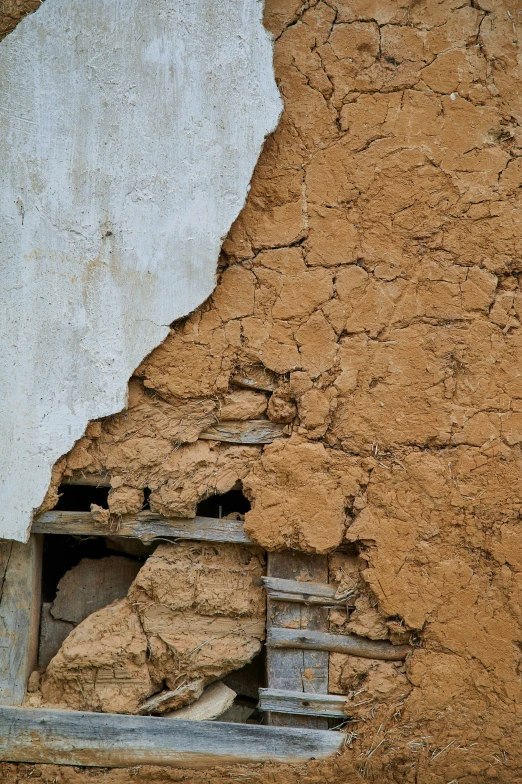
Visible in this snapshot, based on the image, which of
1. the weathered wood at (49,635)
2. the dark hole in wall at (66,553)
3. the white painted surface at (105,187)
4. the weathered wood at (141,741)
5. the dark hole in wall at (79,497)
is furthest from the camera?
the dark hole in wall at (79,497)

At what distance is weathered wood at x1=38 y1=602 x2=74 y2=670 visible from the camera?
348 centimetres

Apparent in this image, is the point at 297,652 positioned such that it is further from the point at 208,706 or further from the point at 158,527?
the point at 158,527

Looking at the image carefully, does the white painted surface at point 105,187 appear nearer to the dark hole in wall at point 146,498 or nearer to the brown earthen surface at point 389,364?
the brown earthen surface at point 389,364

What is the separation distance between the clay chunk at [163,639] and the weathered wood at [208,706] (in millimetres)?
39

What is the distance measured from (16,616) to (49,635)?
223 mm

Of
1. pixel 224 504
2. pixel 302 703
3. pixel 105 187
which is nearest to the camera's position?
pixel 105 187

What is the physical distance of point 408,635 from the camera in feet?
10.9

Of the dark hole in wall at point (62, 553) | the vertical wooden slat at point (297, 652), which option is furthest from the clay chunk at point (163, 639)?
the dark hole in wall at point (62, 553)

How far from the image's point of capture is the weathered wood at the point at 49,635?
11.4 ft

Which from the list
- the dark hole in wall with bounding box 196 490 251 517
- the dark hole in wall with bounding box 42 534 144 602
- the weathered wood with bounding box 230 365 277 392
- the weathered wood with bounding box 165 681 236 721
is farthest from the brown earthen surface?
the dark hole in wall with bounding box 42 534 144 602

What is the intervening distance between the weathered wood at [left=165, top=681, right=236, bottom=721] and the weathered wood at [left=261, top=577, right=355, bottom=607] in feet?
1.71

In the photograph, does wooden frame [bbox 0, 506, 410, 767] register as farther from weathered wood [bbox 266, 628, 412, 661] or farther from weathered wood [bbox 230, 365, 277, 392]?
weathered wood [bbox 230, 365, 277, 392]

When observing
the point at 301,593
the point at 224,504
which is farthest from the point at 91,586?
the point at 301,593

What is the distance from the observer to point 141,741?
329 cm
